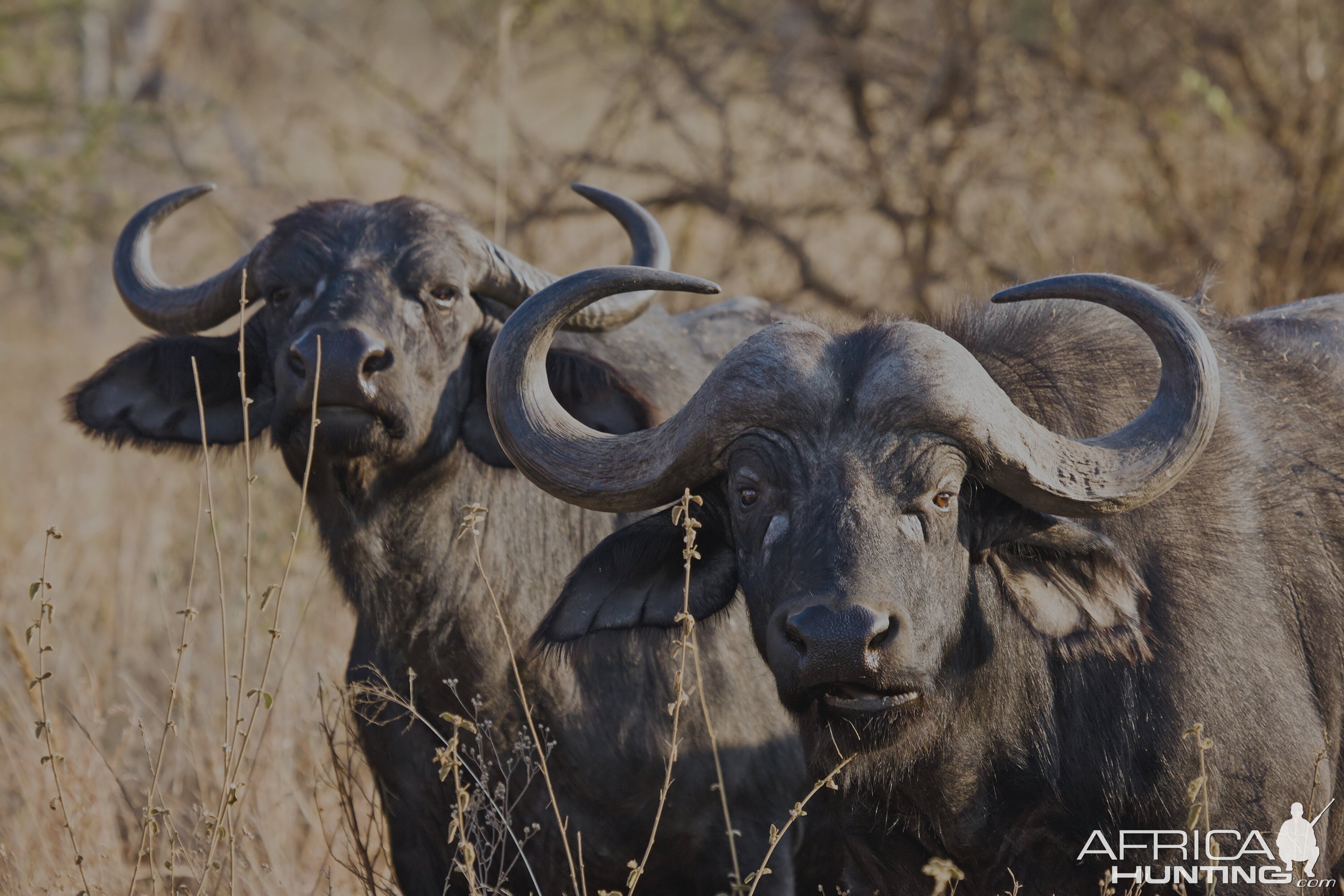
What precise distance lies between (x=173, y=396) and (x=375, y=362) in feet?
3.03

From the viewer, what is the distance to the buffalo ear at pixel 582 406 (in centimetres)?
366

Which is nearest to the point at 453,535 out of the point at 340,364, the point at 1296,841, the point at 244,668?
the point at 340,364

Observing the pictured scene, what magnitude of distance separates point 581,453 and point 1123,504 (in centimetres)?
118

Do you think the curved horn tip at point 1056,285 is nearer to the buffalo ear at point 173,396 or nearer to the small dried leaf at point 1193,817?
the small dried leaf at point 1193,817

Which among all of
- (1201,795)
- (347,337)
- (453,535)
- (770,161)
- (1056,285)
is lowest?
(1201,795)

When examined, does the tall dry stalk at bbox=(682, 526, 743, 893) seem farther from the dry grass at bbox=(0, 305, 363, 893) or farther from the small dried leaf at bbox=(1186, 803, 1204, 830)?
the dry grass at bbox=(0, 305, 363, 893)

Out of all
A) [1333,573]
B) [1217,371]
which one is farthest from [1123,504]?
[1333,573]

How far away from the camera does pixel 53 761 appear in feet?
9.65

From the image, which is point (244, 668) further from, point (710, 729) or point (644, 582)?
point (710, 729)

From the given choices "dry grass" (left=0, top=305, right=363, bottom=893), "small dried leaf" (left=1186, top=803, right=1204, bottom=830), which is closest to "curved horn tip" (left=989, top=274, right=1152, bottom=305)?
"small dried leaf" (left=1186, top=803, right=1204, bottom=830)

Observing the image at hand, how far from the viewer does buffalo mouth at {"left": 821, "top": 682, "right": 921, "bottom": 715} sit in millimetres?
2561

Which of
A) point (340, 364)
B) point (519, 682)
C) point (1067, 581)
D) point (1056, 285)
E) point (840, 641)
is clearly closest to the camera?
point (840, 641)

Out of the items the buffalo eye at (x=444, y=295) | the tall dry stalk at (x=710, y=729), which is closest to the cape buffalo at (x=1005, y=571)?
the tall dry stalk at (x=710, y=729)

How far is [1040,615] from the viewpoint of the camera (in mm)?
2906
